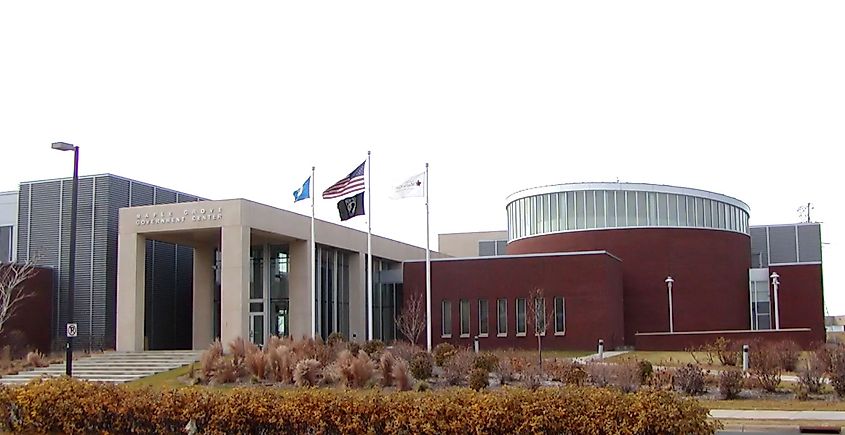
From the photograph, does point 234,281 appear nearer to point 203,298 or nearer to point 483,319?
point 203,298

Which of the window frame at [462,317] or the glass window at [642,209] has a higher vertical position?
the glass window at [642,209]

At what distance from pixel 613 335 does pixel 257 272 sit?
18.7 metres

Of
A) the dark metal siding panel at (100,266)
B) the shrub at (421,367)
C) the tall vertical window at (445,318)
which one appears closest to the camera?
the shrub at (421,367)

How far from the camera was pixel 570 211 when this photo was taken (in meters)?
56.8

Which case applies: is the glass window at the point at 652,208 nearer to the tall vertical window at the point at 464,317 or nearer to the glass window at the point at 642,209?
the glass window at the point at 642,209

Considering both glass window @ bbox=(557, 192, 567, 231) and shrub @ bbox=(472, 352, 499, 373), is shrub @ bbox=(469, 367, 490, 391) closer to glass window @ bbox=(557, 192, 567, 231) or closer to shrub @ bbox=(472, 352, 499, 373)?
shrub @ bbox=(472, 352, 499, 373)

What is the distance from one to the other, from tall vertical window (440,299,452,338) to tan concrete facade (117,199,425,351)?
7.26 meters

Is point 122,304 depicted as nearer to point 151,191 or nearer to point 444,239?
point 151,191

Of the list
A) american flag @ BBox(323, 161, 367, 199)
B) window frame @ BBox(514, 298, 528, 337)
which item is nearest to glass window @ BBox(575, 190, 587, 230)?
window frame @ BBox(514, 298, 528, 337)

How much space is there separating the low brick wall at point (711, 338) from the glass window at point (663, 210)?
11.3 metres

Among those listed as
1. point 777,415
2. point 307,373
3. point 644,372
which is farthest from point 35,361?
point 777,415

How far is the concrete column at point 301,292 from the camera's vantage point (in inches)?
1773

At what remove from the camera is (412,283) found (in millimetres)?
52219

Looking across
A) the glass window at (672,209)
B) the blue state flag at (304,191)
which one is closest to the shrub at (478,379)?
the blue state flag at (304,191)
